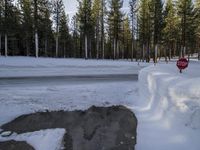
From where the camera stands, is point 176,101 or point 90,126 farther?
point 90,126

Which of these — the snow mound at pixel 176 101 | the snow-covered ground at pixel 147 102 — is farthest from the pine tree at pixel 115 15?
the snow mound at pixel 176 101

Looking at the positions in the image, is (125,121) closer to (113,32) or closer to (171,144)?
(171,144)

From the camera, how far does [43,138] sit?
729cm

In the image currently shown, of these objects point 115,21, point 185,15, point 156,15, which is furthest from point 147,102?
point 115,21

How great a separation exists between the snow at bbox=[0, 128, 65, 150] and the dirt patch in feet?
0.58

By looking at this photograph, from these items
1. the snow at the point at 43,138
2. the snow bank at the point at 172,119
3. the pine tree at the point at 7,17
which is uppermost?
the pine tree at the point at 7,17

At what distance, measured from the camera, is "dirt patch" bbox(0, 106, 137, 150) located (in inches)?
274

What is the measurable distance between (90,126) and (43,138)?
55.4 inches

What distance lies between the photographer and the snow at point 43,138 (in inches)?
273

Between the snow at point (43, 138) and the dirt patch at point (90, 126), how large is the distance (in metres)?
0.18

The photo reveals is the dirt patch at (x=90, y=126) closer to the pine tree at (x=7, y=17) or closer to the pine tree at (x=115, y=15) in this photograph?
the pine tree at (x=7, y=17)

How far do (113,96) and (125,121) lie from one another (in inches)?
145

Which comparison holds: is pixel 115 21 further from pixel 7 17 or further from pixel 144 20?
pixel 7 17

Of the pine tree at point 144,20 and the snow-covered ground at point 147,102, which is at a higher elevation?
the pine tree at point 144,20
